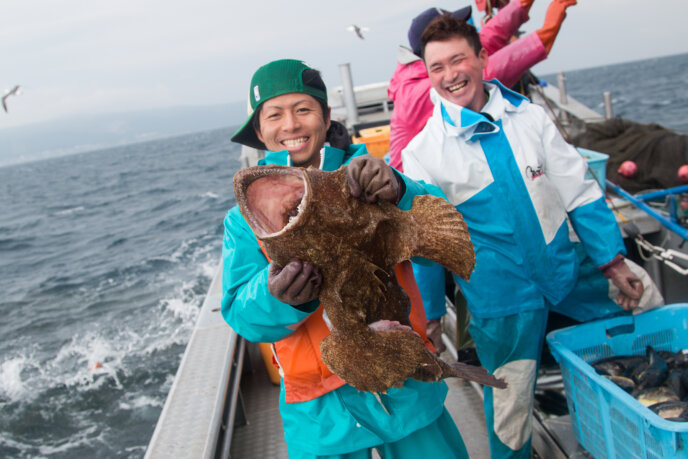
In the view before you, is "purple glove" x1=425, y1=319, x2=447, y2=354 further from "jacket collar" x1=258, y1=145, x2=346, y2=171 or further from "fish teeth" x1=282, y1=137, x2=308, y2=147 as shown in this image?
"fish teeth" x1=282, y1=137, x2=308, y2=147

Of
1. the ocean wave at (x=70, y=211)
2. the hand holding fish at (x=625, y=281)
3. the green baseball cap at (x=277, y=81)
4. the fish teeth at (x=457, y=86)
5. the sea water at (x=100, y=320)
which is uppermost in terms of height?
the green baseball cap at (x=277, y=81)

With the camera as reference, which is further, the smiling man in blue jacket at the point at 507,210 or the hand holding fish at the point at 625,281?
the hand holding fish at the point at 625,281

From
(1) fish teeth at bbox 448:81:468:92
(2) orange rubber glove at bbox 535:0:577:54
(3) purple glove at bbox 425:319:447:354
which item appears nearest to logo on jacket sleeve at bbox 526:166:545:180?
(1) fish teeth at bbox 448:81:468:92

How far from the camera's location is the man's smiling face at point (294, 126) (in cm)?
206

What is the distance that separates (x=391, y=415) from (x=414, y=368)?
0.35m

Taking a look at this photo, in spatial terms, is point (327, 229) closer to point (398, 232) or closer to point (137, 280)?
point (398, 232)

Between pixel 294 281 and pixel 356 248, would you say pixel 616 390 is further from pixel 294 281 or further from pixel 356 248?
pixel 294 281

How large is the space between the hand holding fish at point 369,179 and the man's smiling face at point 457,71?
1.26 metres

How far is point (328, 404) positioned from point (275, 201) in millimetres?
910

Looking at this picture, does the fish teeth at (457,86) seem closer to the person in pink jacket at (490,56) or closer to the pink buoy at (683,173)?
the person in pink jacket at (490,56)

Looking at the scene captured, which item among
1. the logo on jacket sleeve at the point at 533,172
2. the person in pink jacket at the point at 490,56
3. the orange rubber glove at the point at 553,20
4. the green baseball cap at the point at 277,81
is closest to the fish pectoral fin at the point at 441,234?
the green baseball cap at the point at 277,81

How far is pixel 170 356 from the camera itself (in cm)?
889

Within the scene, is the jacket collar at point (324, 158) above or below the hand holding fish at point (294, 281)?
above

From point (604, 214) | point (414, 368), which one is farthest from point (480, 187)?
point (414, 368)
